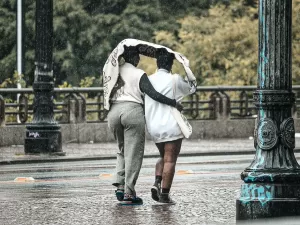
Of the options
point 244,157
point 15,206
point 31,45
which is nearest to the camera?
point 15,206

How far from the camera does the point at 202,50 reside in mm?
40969

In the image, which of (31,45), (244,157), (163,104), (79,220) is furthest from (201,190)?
(31,45)

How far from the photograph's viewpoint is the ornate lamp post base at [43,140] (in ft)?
77.0

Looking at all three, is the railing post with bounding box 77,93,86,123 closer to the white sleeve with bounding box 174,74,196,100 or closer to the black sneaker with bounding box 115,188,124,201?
the white sleeve with bounding box 174,74,196,100

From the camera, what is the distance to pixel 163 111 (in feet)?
46.1

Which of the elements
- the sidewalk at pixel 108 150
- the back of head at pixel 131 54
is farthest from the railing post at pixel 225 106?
the back of head at pixel 131 54

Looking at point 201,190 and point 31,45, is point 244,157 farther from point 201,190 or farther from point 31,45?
point 31,45

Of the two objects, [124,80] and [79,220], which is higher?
[124,80]

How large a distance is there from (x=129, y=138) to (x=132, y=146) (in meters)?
0.11

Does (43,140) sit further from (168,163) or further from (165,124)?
(165,124)

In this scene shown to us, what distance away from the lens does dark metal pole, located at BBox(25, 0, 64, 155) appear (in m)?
23.4

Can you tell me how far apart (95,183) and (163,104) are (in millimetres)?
3209

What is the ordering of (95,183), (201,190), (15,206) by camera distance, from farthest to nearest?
(95,183) < (201,190) < (15,206)

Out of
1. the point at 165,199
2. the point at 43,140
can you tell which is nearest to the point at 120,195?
the point at 165,199
